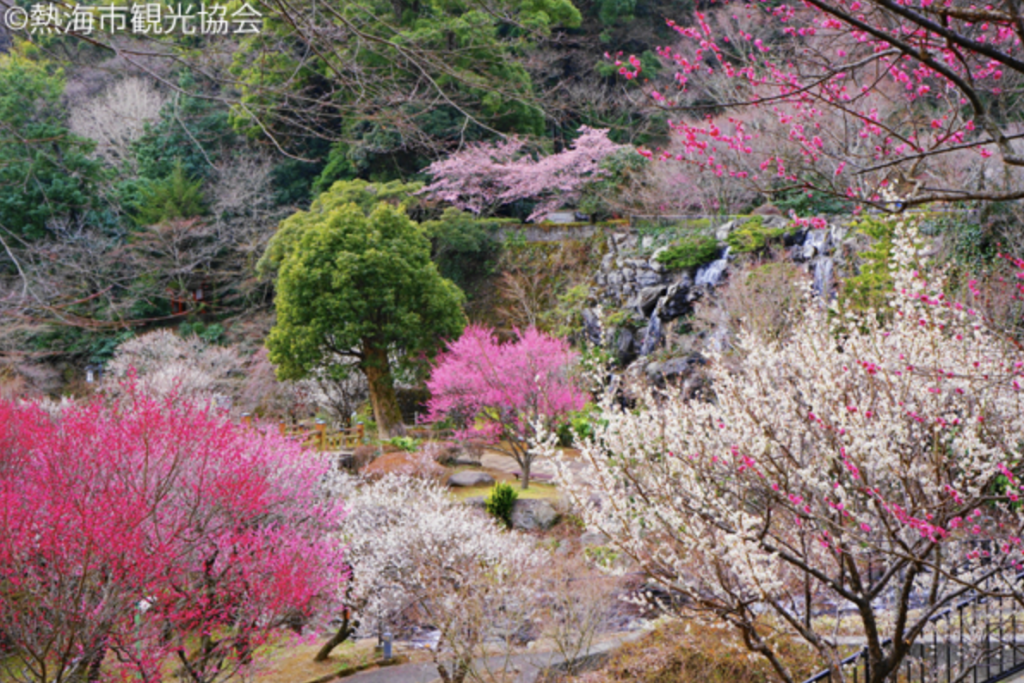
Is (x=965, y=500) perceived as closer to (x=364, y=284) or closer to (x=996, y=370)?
(x=996, y=370)

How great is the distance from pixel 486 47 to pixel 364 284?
1217cm

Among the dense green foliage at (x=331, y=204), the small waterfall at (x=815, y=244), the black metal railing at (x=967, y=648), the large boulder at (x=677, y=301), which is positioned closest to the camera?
the black metal railing at (x=967, y=648)

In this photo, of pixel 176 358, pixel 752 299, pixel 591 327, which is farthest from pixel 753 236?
pixel 176 358

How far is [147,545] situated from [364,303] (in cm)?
1037

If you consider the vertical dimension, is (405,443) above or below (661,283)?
below

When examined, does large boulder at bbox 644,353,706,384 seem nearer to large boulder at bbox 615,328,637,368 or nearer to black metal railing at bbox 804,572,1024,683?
large boulder at bbox 615,328,637,368

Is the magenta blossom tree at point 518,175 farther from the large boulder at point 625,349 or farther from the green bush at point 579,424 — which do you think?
the green bush at point 579,424

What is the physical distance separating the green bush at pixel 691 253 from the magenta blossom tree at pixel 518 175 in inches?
175

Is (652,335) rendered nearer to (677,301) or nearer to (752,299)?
(677,301)

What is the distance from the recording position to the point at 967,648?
213 inches

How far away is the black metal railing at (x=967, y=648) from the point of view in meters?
4.61

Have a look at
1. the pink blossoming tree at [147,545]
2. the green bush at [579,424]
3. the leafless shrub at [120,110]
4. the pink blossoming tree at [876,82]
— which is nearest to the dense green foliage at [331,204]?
the green bush at [579,424]

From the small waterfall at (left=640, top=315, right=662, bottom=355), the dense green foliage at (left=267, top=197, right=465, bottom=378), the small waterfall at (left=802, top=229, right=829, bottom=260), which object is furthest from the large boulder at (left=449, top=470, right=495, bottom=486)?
the small waterfall at (left=802, top=229, right=829, bottom=260)

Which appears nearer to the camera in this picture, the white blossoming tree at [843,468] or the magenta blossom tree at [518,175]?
the white blossoming tree at [843,468]
